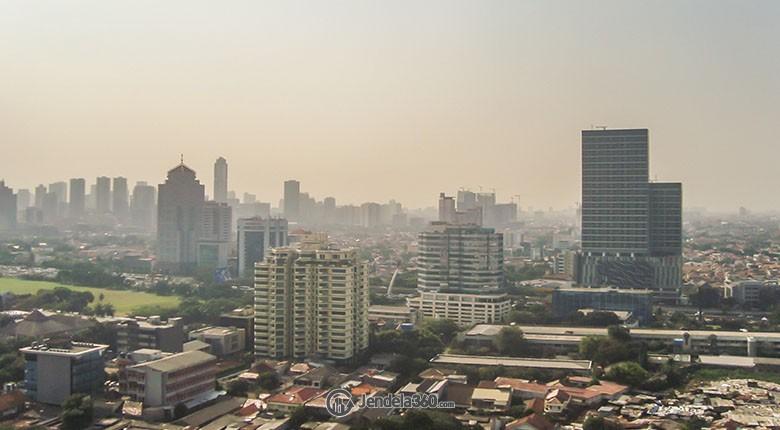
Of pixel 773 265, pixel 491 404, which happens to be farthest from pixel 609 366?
pixel 773 265

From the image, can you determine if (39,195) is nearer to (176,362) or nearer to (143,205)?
(143,205)

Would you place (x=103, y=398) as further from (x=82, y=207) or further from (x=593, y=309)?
(x=82, y=207)

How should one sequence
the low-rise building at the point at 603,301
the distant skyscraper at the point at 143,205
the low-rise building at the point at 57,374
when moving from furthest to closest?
the distant skyscraper at the point at 143,205 → the low-rise building at the point at 603,301 → the low-rise building at the point at 57,374

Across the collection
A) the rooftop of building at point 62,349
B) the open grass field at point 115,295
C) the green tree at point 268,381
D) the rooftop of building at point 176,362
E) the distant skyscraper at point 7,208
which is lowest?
the green tree at point 268,381

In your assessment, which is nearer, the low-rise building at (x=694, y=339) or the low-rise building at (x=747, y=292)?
the low-rise building at (x=694, y=339)

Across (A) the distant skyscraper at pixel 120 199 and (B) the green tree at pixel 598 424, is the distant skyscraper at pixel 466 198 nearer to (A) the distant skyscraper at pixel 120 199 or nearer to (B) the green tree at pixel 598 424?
(A) the distant skyscraper at pixel 120 199

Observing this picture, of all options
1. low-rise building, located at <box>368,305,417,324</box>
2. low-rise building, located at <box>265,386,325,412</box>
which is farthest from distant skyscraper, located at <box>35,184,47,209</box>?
low-rise building, located at <box>265,386,325,412</box>

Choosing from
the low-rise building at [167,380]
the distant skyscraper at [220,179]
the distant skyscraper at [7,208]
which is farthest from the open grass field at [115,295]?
the distant skyscraper at [220,179]

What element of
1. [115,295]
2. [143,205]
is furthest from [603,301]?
[143,205]
